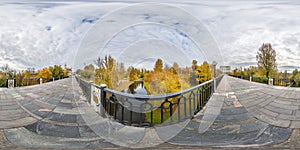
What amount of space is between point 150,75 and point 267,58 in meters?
1.45

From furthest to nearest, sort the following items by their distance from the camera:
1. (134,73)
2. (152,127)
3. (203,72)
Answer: (152,127) < (203,72) < (134,73)

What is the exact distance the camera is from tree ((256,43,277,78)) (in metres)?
2.11

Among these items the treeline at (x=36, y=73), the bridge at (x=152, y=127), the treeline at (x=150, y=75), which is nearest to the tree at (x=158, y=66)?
the treeline at (x=150, y=75)

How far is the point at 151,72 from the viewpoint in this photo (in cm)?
144

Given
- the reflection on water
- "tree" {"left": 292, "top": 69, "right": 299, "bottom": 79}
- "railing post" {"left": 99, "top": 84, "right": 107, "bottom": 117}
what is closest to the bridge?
"railing post" {"left": 99, "top": 84, "right": 107, "bottom": 117}

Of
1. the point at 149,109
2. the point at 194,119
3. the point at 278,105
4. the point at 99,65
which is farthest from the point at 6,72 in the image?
the point at 278,105

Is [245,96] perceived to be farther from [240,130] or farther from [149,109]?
[149,109]

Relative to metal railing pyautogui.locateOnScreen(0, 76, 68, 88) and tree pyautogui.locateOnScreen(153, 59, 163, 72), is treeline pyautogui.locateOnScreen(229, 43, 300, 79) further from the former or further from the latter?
metal railing pyautogui.locateOnScreen(0, 76, 68, 88)

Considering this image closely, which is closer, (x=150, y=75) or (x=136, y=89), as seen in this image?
(x=150, y=75)

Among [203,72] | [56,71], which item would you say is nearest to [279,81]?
[203,72]

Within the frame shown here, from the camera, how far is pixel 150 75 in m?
1.43

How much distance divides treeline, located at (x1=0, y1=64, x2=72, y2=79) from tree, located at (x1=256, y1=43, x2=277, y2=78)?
2020 millimetres

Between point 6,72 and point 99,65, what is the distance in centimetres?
116

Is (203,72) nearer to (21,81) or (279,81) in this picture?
(279,81)
